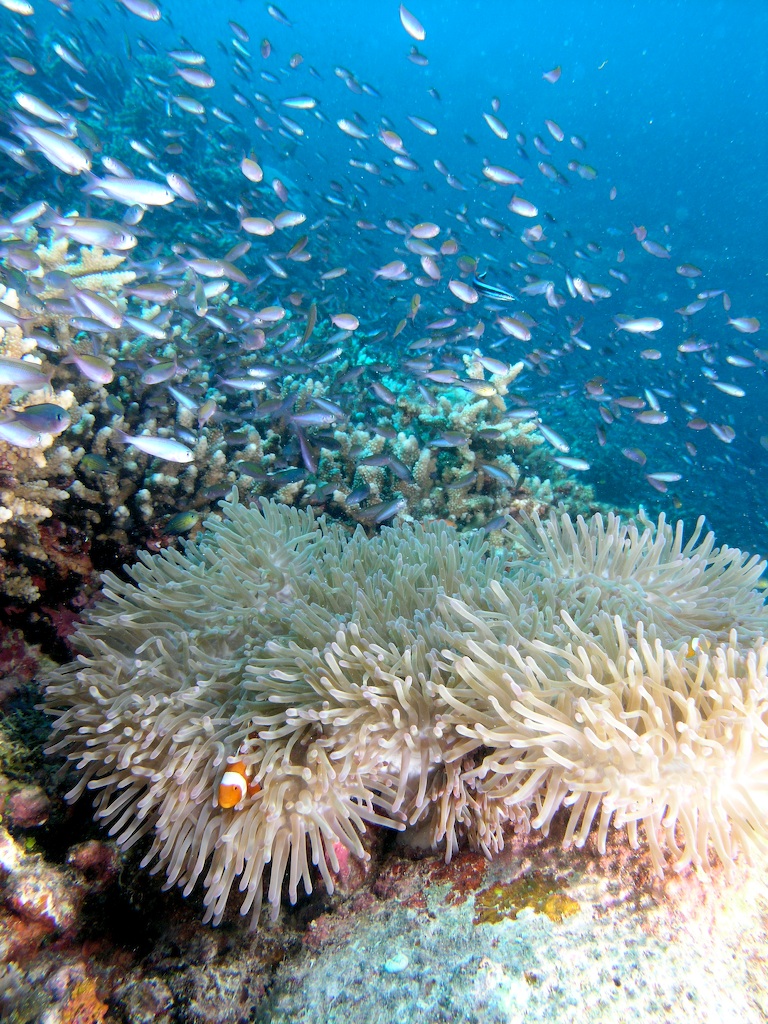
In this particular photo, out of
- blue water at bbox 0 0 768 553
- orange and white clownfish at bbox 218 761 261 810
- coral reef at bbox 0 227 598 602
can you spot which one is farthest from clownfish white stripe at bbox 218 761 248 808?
blue water at bbox 0 0 768 553

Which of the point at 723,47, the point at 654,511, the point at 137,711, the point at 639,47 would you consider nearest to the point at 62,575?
the point at 137,711

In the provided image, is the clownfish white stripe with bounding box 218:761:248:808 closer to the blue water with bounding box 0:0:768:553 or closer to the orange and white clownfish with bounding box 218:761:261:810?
the orange and white clownfish with bounding box 218:761:261:810

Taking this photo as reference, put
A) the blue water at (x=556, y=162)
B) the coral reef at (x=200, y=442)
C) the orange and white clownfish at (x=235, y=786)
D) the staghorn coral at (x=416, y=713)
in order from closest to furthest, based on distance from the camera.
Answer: the staghorn coral at (x=416, y=713) < the orange and white clownfish at (x=235, y=786) < the coral reef at (x=200, y=442) < the blue water at (x=556, y=162)

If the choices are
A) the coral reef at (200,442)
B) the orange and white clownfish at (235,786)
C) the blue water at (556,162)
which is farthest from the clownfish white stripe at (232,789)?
the blue water at (556,162)

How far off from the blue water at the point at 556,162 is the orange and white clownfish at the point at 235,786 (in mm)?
8059

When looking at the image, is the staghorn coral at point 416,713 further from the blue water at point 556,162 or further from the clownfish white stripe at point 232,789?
the blue water at point 556,162

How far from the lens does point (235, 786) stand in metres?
1.82

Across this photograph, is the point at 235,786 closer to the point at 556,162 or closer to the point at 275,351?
the point at 275,351

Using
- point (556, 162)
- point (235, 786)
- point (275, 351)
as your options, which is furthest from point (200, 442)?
point (556, 162)

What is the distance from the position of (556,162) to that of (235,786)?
56268 mm

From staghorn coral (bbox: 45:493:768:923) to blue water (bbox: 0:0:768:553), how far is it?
23.4ft

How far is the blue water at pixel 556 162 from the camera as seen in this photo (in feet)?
42.7

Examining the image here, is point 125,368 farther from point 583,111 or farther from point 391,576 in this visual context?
point 583,111

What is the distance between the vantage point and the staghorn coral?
1690mm
